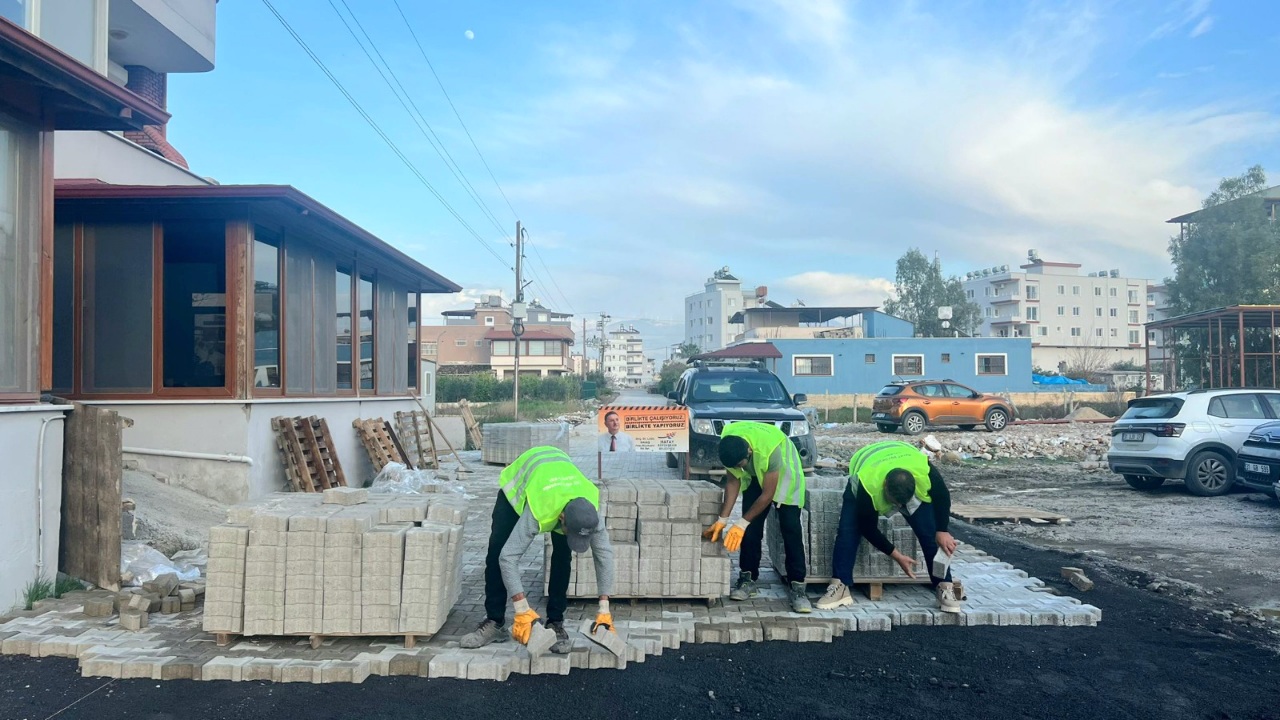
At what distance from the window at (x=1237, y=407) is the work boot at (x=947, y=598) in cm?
853

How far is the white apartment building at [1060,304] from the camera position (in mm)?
85125

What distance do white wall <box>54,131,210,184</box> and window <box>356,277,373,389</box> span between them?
3.54 metres

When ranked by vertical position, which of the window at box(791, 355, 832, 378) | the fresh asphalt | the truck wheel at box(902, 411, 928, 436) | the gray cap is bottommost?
the fresh asphalt

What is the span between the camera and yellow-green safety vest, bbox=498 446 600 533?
5188mm

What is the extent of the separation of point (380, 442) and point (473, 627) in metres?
8.06

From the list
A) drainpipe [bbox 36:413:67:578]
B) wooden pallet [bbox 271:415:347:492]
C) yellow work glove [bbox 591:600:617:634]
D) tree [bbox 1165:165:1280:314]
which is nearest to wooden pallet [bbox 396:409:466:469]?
wooden pallet [bbox 271:415:347:492]

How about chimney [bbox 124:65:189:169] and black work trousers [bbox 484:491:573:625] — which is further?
chimney [bbox 124:65:189:169]

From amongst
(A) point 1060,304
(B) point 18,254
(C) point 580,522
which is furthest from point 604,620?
(A) point 1060,304

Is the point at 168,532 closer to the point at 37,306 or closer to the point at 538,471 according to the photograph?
the point at 37,306

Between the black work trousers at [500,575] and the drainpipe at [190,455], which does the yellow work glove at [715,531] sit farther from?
the drainpipe at [190,455]

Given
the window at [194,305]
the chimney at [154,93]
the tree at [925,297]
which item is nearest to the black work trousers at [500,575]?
the window at [194,305]

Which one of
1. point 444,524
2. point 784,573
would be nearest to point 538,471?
point 444,524

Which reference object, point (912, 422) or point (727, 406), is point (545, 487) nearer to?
point (727, 406)

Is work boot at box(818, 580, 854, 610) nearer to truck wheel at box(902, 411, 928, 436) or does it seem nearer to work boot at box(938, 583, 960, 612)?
work boot at box(938, 583, 960, 612)
